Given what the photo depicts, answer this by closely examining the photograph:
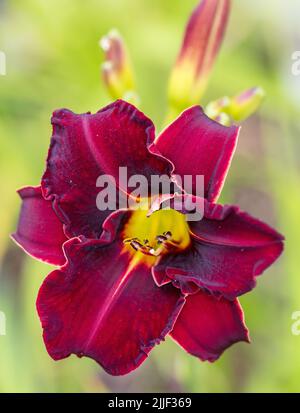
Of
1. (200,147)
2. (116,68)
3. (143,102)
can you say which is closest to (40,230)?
(200,147)

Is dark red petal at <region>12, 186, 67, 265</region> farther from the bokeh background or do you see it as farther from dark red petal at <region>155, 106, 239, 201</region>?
the bokeh background

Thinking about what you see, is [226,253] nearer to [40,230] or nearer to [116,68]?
[40,230]

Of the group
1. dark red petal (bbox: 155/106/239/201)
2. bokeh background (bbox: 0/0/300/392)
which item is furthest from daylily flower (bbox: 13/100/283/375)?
bokeh background (bbox: 0/0/300/392)

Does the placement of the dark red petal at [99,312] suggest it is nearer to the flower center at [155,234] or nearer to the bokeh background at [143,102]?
the flower center at [155,234]

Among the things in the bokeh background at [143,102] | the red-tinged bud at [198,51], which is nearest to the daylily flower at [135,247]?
the red-tinged bud at [198,51]

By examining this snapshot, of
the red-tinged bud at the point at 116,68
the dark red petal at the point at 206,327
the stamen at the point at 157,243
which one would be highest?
the red-tinged bud at the point at 116,68
